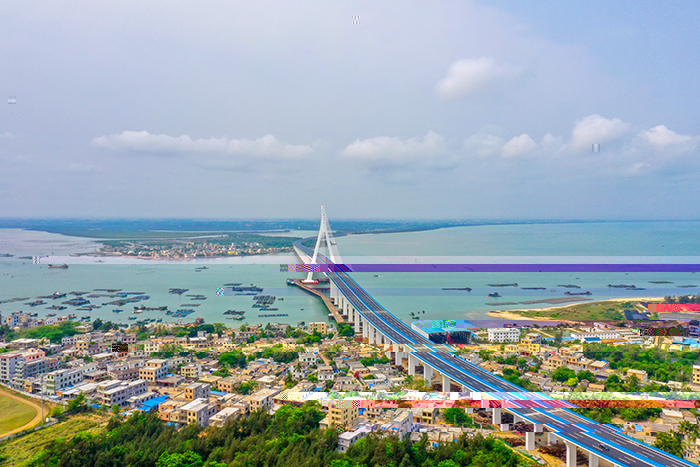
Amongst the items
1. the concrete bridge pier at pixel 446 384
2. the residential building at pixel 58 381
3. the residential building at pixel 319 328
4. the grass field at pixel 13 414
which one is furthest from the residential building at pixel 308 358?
the grass field at pixel 13 414

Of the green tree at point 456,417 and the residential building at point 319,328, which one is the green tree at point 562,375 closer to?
the green tree at point 456,417

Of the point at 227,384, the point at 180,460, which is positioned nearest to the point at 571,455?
the point at 180,460

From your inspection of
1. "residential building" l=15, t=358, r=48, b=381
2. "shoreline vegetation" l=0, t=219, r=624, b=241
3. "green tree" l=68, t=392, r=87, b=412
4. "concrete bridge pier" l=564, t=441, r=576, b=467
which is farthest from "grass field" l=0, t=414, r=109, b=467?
"shoreline vegetation" l=0, t=219, r=624, b=241

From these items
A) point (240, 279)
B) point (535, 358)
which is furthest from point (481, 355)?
point (240, 279)

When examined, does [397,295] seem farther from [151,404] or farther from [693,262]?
[693,262]

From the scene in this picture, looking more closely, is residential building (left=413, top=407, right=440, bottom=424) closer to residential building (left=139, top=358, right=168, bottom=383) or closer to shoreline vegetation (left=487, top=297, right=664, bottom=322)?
residential building (left=139, top=358, right=168, bottom=383)

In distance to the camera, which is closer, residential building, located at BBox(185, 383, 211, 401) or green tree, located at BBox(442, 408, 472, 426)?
green tree, located at BBox(442, 408, 472, 426)
